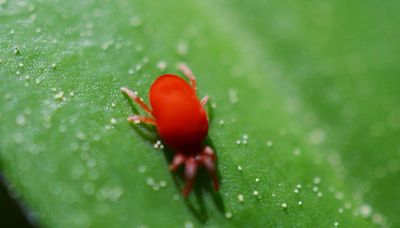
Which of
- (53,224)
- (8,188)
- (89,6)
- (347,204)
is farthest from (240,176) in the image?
(89,6)

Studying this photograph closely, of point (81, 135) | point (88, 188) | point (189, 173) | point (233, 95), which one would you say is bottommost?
point (88, 188)

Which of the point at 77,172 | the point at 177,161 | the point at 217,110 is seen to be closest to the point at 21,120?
the point at 77,172

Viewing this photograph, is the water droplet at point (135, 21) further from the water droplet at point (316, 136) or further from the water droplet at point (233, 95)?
the water droplet at point (316, 136)

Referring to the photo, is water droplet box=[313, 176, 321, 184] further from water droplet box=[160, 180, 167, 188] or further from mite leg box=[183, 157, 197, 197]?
water droplet box=[160, 180, 167, 188]

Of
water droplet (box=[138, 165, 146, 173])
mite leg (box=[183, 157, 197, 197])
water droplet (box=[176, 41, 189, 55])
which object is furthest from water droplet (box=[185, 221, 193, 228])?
water droplet (box=[176, 41, 189, 55])

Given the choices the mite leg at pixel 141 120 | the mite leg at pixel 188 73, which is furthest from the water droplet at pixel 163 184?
the mite leg at pixel 188 73

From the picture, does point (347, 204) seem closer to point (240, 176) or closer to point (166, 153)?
point (240, 176)

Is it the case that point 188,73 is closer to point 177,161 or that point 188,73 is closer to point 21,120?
point 177,161

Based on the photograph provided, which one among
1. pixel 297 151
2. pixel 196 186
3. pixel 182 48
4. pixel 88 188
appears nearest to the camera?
pixel 88 188
